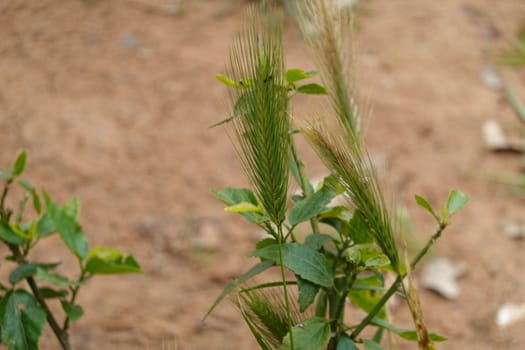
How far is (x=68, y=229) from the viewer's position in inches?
42.1

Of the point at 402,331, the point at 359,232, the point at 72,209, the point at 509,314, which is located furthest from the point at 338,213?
the point at 509,314

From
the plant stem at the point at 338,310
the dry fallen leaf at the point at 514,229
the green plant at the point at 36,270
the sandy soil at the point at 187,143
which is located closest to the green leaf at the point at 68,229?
the green plant at the point at 36,270

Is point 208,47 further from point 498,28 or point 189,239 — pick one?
point 498,28

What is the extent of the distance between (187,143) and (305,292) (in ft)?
6.42

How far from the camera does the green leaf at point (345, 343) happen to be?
32.3 inches

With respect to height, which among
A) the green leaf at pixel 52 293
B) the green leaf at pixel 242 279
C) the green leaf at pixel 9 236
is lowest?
the green leaf at pixel 52 293

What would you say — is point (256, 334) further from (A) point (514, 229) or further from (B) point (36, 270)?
(A) point (514, 229)

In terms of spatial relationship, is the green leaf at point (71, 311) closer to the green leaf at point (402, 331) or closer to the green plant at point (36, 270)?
the green plant at point (36, 270)

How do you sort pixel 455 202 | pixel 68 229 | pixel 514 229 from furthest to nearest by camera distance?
pixel 514 229, pixel 68 229, pixel 455 202

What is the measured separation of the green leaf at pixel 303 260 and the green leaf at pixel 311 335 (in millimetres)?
45

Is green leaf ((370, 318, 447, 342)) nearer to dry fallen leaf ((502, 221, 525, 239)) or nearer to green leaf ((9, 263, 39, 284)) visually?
green leaf ((9, 263, 39, 284))

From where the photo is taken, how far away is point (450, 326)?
2244 mm

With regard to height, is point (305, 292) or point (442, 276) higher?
point (305, 292)

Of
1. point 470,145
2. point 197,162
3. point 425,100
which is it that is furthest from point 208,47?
point 470,145
